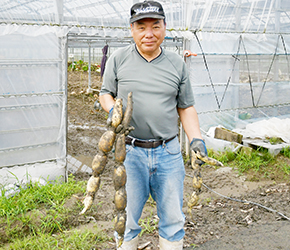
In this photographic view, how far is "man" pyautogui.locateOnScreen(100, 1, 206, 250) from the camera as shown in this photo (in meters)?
2.07

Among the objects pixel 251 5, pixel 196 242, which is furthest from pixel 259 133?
pixel 196 242

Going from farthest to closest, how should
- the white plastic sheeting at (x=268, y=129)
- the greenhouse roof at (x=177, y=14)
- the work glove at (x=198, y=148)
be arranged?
the white plastic sheeting at (x=268, y=129) → the greenhouse roof at (x=177, y=14) → the work glove at (x=198, y=148)

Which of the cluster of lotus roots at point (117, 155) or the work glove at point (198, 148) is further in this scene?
the work glove at point (198, 148)

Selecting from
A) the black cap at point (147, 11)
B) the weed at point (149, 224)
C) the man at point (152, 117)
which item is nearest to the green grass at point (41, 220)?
the weed at point (149, 224)

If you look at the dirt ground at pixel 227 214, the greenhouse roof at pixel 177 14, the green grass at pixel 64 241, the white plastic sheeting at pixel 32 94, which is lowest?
the dirt ground at pixel 227 214

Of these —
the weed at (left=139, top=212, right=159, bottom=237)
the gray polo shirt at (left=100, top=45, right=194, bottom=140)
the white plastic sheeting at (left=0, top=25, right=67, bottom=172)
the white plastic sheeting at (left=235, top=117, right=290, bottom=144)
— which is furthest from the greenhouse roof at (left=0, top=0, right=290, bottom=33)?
the weed at (left=139, top=212, right=159, bottom=237)

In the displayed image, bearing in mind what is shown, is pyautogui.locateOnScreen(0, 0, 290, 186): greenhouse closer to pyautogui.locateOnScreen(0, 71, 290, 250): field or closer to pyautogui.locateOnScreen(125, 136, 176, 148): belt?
pyautogui.locateOnScreen(0, 71, 290, 250): field

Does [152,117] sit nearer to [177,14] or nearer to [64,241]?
[64,241]

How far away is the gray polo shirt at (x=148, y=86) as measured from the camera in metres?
2.07

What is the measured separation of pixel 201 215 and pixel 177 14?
3.38 meters

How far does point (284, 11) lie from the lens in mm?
6531

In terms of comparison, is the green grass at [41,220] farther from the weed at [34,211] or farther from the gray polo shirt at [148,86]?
the gray polo shirt at [148,86]

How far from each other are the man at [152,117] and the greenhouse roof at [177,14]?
2.54 meters

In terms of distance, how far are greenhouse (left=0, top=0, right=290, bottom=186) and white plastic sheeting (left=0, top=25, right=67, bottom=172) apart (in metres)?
0.01
